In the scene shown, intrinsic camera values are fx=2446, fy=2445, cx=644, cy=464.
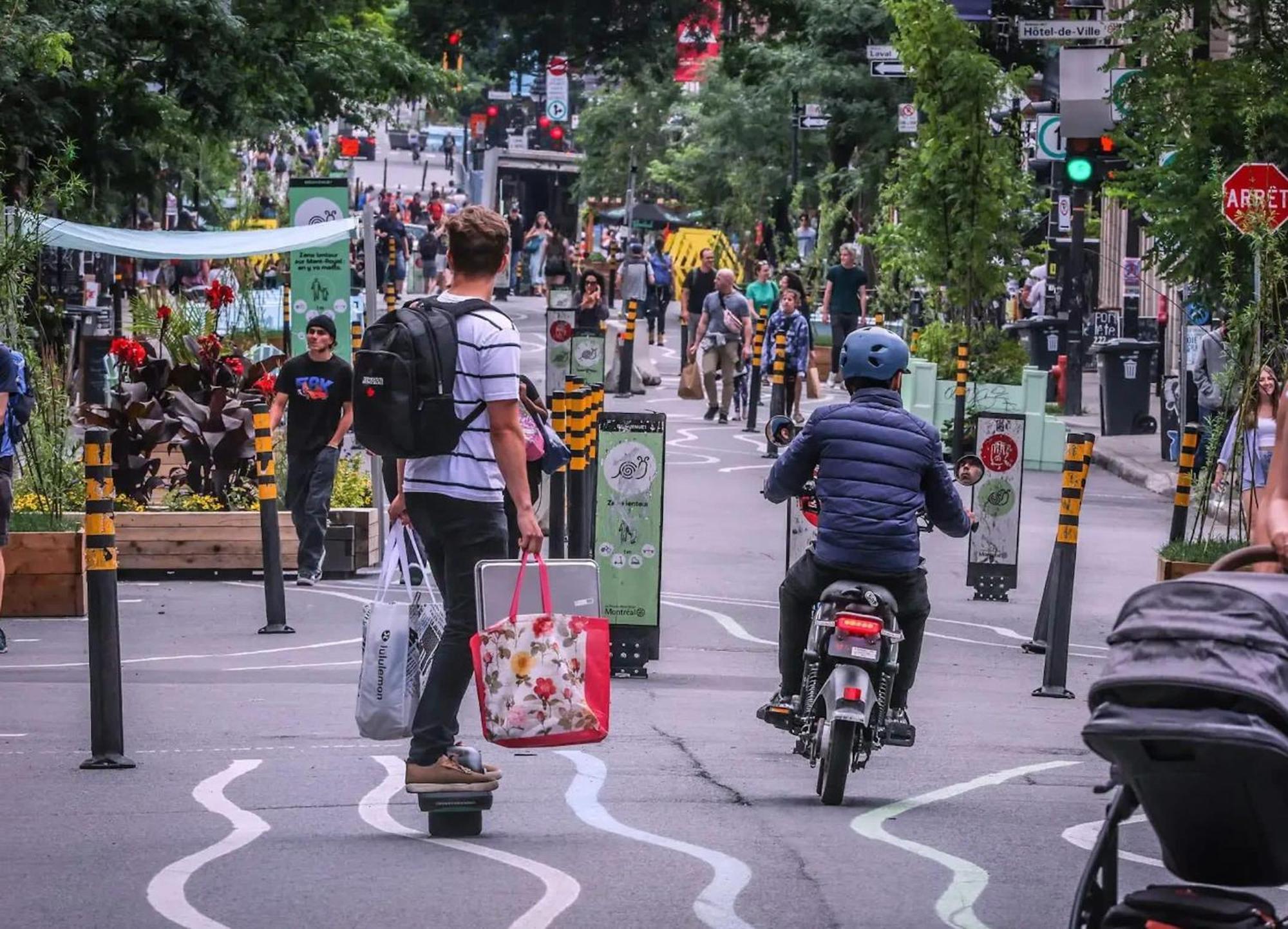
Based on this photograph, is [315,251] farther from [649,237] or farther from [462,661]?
[649,237]

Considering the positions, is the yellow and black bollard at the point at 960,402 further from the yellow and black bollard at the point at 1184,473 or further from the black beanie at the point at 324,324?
the yellow and black bollard at the point at 1184,473

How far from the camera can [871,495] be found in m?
8.75

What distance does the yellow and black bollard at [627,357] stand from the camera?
34.2 meters

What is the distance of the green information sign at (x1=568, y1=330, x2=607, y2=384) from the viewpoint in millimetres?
27422

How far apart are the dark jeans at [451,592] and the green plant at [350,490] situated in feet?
32.4

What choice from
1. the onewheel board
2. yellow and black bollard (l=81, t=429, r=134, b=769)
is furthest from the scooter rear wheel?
yellow and black bollard (l=81, t=429, r=134, b=769)

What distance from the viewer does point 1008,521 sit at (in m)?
16.3

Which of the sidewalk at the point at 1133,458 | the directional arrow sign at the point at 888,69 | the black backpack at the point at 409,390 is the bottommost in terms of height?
the sidewalk at the point at 1133,458

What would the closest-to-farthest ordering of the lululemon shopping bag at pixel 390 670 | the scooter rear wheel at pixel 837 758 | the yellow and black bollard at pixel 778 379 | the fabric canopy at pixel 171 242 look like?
the lululemon shopping bag at pixel 390 670
the scooter rear wheel at pixel 837 758
the fabric canopy at pixel 171 242
the yellow and black bollard at pixel 778 379

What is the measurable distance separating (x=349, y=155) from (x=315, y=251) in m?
51.0

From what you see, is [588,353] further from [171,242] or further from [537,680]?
[537,680]

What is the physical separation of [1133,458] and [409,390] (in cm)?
2027

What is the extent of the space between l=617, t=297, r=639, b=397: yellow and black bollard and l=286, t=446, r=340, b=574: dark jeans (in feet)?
57.1

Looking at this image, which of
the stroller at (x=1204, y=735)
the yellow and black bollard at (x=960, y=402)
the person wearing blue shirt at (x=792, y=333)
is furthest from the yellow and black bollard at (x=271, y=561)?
the person wearing blue shirt at (x=792, y=333)
